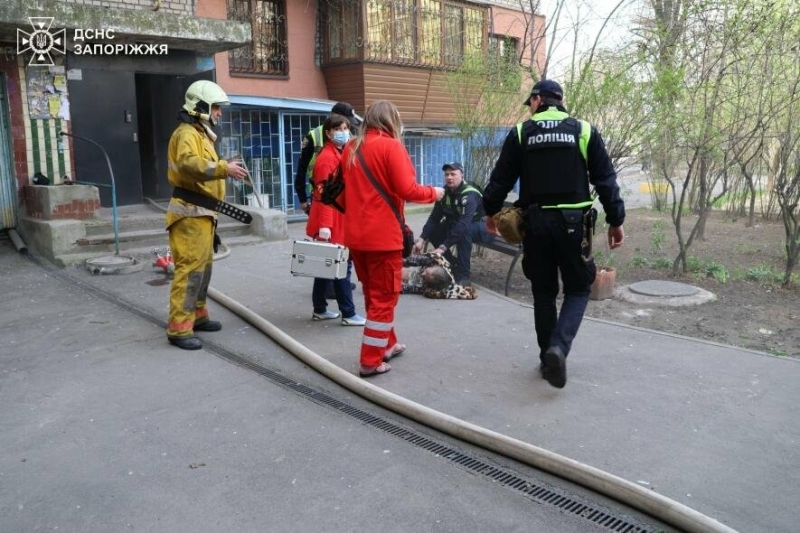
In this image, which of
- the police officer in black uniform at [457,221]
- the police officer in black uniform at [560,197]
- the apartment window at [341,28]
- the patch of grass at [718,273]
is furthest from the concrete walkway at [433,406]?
the apartment window at [341,28]

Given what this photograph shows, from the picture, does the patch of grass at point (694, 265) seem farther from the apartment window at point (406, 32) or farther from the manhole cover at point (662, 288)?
the apartment window at point (406, 32)

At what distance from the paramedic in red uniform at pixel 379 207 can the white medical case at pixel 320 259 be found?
71 cm

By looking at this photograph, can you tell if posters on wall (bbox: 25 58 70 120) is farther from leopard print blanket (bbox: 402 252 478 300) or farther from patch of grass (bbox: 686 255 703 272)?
patch of grass (bbox: 686 255 703 272)

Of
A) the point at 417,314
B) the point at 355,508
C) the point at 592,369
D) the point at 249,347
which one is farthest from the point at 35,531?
the point at 417,314

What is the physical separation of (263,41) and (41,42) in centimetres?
531

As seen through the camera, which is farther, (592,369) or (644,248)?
(644,248)

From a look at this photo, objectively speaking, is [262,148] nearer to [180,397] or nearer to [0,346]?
[0,346]

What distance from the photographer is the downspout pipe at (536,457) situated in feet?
9.25

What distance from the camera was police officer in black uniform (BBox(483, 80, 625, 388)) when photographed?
420 centimetres

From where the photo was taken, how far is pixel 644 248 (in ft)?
35.3

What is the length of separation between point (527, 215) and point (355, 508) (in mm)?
2222

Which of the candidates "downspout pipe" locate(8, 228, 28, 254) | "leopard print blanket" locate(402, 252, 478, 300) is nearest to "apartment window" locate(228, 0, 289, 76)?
"downspout pipe" locate(8, 228, 28, 254)

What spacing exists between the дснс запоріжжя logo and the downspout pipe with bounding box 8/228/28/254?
2324 mm

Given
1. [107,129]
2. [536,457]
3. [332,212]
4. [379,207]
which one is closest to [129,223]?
[107,129]
